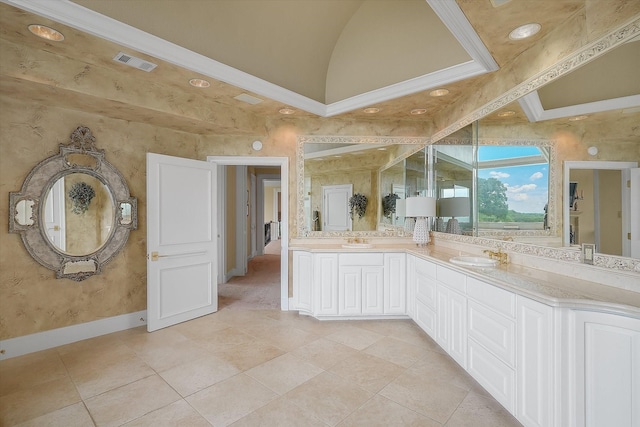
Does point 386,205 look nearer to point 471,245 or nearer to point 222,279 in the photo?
point 471,245

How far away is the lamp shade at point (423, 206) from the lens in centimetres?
369

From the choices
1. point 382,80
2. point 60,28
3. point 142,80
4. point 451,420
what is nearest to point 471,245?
point 451,420

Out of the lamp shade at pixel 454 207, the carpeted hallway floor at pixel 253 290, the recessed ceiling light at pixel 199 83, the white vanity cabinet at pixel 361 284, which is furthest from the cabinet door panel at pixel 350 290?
the recessed ceiling light at pixel 199 83

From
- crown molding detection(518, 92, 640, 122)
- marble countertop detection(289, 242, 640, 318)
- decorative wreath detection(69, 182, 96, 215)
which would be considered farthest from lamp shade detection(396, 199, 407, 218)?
decorative wreath detection(69, 182, 96, 215)

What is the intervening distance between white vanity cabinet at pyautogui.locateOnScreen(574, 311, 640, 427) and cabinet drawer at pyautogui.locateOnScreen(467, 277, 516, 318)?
14.7 inches

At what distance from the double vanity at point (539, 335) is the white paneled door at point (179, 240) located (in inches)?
106

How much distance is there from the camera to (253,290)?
519 centimetres

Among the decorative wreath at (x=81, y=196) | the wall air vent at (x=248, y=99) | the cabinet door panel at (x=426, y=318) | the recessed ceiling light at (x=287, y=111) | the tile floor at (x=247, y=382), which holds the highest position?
the wall air vent at (x=248, y=99)

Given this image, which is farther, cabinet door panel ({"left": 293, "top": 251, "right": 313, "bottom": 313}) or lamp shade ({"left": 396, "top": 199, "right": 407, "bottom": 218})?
lamp shade ({"left": 396, "top": 199, "right": 407, "bottom": 218})

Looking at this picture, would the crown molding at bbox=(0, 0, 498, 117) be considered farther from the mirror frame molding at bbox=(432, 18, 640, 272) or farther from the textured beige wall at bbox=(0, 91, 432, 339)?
the textured beige wall at bbox=(0, 91, 432, 339)

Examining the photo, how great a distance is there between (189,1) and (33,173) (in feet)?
7.18

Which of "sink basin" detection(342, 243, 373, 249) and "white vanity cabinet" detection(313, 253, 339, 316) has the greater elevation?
"sink basin" detection(342, 243, 373, 249)

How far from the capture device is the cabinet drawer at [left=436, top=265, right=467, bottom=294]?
240cm

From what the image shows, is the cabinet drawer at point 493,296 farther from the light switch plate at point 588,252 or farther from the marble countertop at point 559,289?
the light switch plate at point 588,252
